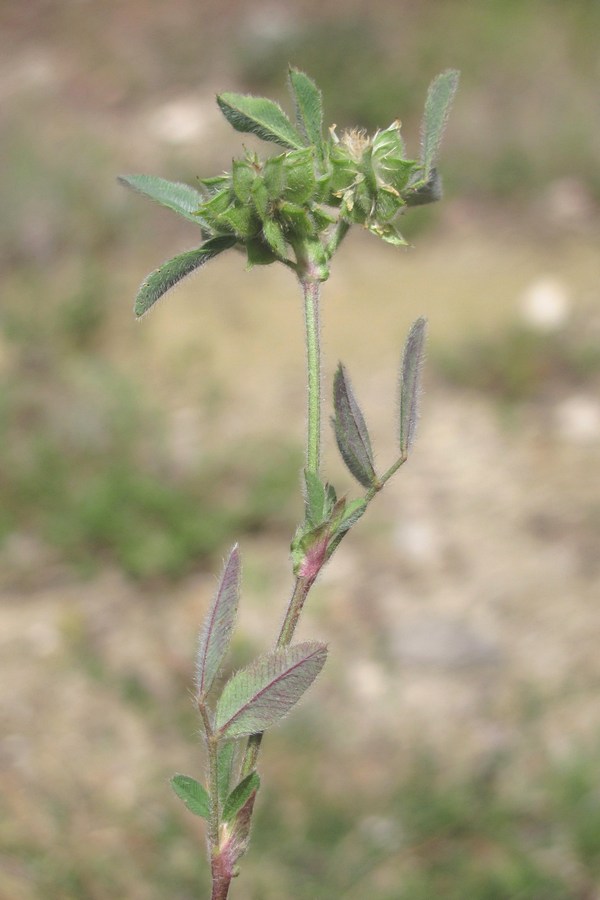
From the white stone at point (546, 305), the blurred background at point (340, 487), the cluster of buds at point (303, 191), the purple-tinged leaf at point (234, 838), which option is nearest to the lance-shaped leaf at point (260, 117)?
the cluster of buds at point (303, 191)

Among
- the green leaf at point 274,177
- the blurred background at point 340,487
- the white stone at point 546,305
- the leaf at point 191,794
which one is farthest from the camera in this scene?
the white stone at point 546,305

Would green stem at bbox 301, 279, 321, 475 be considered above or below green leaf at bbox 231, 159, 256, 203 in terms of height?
below

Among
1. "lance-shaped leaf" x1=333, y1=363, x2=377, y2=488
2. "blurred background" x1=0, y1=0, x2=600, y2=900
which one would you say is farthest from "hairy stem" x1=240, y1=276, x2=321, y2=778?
"blurred background" x1=0, y1=0, x2=600, y2=900

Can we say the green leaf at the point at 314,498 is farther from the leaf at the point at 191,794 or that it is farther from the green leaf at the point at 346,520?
the leaf at the point at 191,794

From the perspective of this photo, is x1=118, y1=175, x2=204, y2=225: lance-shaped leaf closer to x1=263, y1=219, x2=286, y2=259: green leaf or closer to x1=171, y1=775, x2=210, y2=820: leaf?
x1=263, y1=219, x2=286, y2=259: green leaf

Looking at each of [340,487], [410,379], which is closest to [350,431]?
[410,379]

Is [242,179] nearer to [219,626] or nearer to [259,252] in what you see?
[259,252]
